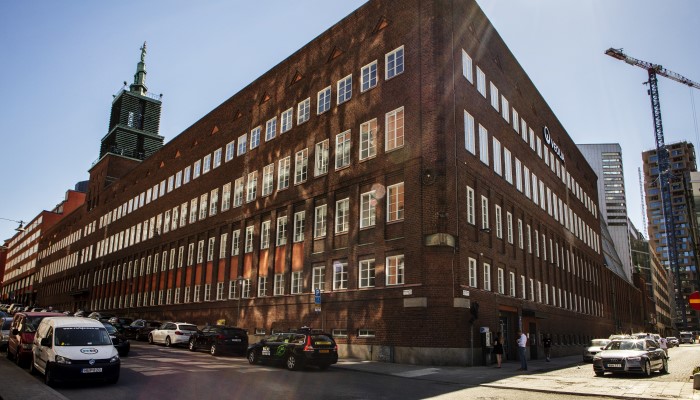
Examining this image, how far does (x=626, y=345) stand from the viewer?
21.0 m

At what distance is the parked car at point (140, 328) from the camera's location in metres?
35.8

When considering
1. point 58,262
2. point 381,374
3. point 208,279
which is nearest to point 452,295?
A: point 381,374

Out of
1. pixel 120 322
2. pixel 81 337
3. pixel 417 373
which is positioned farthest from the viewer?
pixel 120 322

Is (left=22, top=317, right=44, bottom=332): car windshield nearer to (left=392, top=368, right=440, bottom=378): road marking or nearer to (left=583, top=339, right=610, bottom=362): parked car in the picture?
(left=392, top=368, right=440, bottom=378): road marking

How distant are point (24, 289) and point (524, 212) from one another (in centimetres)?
11424

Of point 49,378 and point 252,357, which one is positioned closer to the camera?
point 49,378

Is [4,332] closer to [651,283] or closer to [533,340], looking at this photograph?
[533,340]

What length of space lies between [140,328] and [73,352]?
79.5ft

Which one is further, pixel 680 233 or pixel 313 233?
pixel 680 233

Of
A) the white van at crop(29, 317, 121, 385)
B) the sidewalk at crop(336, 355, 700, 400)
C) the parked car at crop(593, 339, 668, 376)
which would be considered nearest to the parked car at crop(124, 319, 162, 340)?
the sidewalk at crop(336, 355, 700, 400)

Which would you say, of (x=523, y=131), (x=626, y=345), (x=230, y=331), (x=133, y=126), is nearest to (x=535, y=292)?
(x=523, y=131)

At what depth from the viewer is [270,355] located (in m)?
21.1

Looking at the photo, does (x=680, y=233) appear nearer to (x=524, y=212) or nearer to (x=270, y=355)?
(x=524, y=212)

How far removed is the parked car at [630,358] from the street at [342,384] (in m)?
0.36
